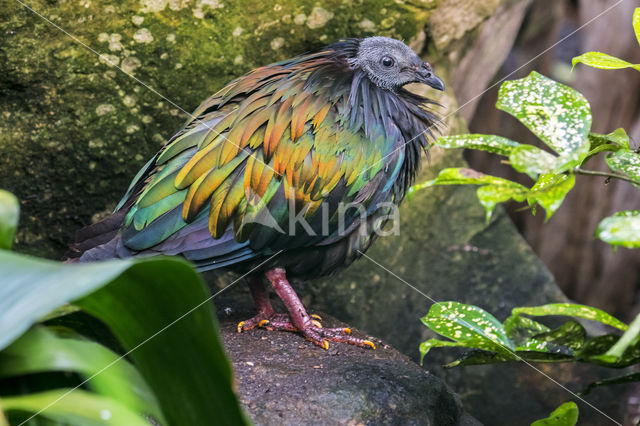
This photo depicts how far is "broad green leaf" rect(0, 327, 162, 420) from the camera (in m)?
0.96

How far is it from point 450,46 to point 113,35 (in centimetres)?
186

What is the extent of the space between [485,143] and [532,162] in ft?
0.95

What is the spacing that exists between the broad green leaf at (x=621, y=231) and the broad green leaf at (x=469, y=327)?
45 cm

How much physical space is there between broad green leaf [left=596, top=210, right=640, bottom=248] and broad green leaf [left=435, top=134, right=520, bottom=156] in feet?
1.11

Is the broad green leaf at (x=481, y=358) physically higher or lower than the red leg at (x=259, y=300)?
higher

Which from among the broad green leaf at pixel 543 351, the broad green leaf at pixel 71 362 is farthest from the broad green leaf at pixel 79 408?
the broad green leaf at pixel 543 351

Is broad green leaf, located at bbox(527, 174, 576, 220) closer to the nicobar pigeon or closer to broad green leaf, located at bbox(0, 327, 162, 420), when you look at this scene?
broad green leaf, located at bbox(0, 327, 162, 420)

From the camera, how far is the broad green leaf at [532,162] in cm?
128

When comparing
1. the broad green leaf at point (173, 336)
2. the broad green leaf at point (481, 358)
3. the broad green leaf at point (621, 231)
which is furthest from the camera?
the broad green leaf at point (481, 358)

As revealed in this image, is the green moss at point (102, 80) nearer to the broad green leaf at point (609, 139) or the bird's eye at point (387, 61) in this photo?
the bird's eye at point (387, 61)

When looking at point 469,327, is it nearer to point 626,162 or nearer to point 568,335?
point 568,335

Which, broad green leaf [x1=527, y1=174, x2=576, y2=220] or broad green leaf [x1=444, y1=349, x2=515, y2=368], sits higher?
broad green leaf [x1=527, y1=174, x2=576, y2=220]

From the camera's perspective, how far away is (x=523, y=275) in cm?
394

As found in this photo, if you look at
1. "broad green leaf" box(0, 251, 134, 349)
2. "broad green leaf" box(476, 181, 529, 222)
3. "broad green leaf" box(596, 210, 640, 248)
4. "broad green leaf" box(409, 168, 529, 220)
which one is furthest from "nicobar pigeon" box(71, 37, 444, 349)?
"broad green leaf" box(0, 251, 134, 349)
